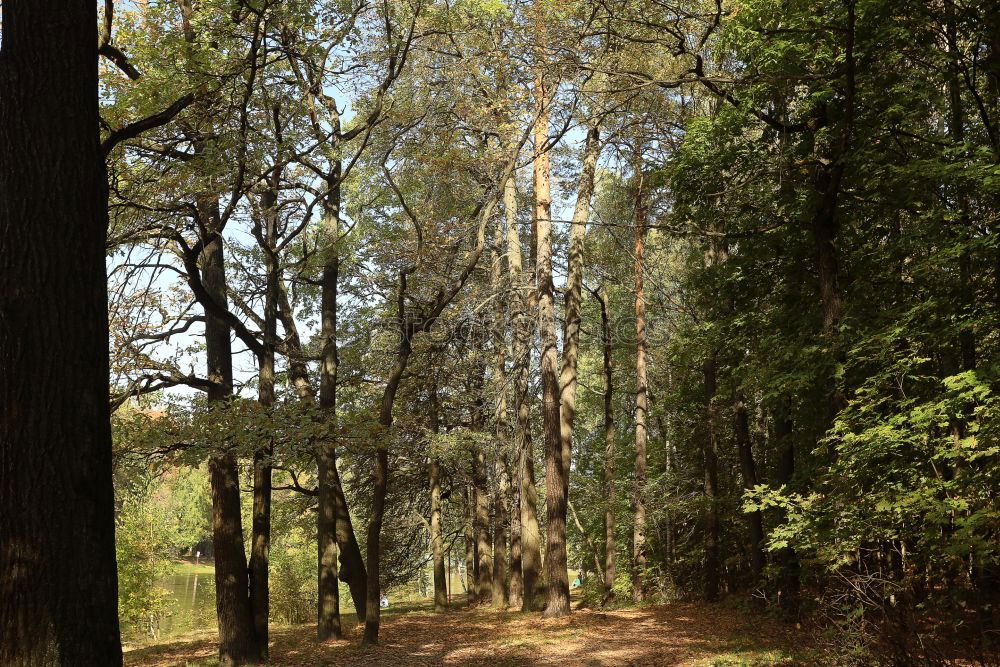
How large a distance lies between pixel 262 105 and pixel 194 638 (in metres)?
13.1

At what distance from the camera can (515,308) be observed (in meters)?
18.2

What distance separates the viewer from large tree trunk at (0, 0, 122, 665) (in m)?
4.16

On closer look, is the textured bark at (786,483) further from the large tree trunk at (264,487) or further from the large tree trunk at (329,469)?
the large tree trunk at (264,487)

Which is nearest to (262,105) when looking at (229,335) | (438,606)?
(229,335)

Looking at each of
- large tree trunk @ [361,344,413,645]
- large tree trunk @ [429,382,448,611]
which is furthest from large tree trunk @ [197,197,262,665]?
large tree trunk @ [429,382,448,611]

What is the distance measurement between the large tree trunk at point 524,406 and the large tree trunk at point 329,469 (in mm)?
3881

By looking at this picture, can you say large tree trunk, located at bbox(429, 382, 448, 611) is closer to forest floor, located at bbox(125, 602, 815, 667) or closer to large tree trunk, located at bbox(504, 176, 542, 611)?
large tree trunk, located at bbox(504, 176, 542, 611)

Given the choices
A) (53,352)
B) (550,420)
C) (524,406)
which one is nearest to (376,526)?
(550,420)

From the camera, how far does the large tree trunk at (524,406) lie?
1659 cm

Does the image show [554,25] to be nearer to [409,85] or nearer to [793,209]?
[793,209]

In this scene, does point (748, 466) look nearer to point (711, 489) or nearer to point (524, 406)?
point (711, 489)

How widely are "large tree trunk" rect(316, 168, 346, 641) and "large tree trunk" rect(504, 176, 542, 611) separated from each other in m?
3.88

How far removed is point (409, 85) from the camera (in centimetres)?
1617

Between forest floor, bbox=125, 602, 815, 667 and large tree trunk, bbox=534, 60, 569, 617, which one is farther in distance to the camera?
large tree trunk, bbox=534, 60, 569, 617
